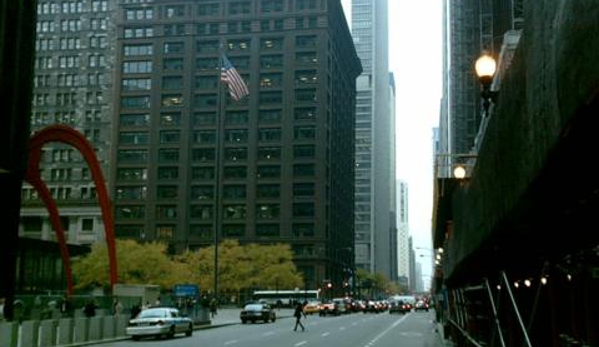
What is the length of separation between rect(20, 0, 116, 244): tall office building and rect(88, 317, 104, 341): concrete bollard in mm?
119462

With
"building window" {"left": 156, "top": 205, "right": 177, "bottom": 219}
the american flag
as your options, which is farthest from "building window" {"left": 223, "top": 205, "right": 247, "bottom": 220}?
the american flag

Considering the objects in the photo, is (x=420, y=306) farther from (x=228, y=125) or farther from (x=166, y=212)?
(x=166, y=212)

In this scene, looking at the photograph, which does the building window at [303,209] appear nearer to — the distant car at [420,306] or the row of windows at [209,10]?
the distant car at [420,306]

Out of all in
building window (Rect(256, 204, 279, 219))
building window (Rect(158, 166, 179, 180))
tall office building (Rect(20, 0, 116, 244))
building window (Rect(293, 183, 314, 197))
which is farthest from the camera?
building window (Rect(158, 166, 179, 180))

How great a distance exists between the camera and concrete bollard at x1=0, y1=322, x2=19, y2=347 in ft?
80.2

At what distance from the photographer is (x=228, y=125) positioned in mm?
152875

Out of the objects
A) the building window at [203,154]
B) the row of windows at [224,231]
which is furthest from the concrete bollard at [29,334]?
the building window at [203,154]

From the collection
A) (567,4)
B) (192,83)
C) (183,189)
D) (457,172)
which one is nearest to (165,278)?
(183,189)

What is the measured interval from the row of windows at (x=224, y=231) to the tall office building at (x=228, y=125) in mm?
218

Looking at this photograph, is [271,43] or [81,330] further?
[271,43]

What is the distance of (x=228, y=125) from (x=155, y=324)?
119m

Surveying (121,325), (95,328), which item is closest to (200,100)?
(121,325)

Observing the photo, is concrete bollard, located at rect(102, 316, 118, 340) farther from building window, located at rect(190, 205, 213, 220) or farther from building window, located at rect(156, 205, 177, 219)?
building window, located at rect(156, 205, 177, 219)

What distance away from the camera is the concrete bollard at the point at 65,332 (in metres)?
30.0
